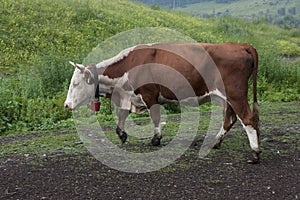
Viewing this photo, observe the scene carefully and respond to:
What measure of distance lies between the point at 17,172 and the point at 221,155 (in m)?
2.77

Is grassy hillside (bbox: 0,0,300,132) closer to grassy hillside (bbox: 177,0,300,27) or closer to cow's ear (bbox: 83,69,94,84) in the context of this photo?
cow's ear (bbox: 83,69,94,84)

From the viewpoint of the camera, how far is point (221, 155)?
22.6 ft

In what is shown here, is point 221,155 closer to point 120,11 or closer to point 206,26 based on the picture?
point 120,11

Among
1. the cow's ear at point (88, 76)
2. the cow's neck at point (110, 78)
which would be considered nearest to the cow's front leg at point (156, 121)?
the cow's neck at point (110, 78)

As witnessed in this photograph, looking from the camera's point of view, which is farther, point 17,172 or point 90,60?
point 90,60

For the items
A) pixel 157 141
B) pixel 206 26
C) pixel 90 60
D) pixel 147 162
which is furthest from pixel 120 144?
pixel 206 26

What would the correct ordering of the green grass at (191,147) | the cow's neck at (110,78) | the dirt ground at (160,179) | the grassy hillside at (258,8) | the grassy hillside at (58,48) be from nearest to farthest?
the dirt ground at (160,179) < the green grass at (191,147) < the cow's neck at (110,78) < the grassy hillside at (58,48) < the grassy hillside at (258,8)

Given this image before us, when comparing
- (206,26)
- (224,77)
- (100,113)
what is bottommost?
(206,26)

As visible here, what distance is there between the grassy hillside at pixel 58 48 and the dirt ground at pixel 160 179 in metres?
3.41

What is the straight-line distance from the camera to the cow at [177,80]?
655cm

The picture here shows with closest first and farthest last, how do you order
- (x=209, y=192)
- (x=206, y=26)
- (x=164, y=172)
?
(x=209, y=192) → (x=164, y=172) → (x=206, y=26)

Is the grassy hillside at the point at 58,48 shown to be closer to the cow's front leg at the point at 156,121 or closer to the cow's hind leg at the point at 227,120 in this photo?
the cow's front leg at the point at 156,121

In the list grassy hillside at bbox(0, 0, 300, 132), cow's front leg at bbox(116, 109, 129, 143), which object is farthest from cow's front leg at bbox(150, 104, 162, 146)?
grassy hillside at bbox(0, 0, 300, 132)

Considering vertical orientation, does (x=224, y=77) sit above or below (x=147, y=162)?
above
